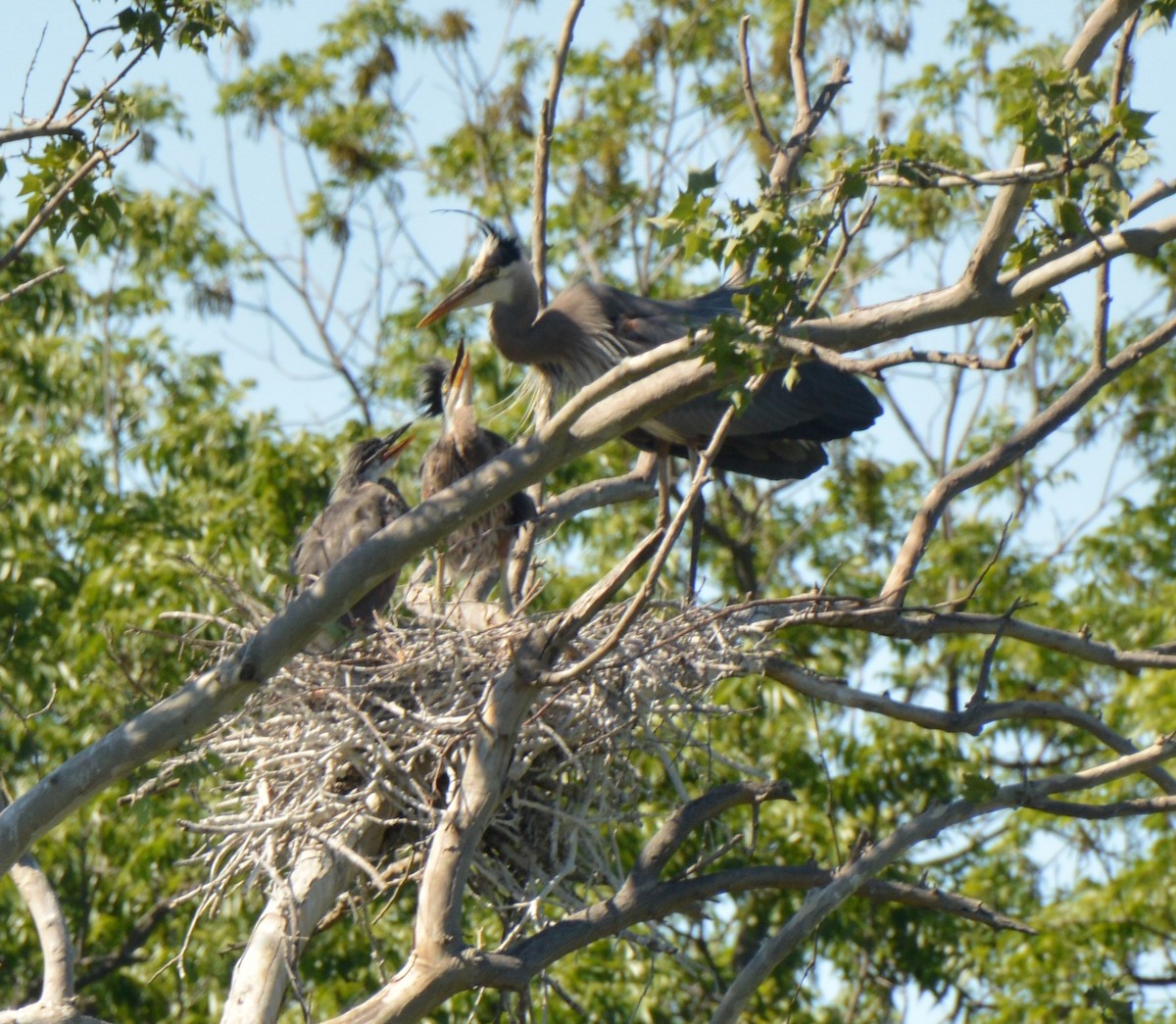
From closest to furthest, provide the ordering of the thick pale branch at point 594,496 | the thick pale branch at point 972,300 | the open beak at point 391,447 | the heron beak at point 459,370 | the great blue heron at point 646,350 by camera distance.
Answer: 1. the thick pale branch at point 972,300
2. the thick pale branch at point 594,496
3. the great blue heron at point 646,350
4. the open beak at point 391,447
5. the heron beak at point 459,370

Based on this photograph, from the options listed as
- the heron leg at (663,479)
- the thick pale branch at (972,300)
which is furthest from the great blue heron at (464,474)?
the thick pale branch at (972,300)

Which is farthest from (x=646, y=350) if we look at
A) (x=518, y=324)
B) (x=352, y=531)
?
(x=352, y=531)

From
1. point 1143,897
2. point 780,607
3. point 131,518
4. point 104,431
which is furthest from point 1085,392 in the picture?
point 104,431

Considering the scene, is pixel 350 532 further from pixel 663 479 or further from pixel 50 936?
pixel 50 936

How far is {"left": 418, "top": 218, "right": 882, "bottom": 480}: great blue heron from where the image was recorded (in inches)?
263

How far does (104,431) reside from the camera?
41.6ft

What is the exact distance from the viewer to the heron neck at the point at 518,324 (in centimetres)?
705

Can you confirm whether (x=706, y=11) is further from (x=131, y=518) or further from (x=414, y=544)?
(x=414, y=544)

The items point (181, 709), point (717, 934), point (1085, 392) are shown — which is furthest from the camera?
point (717, 934)

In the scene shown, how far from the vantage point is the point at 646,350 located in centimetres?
703

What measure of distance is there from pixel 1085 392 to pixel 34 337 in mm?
6667

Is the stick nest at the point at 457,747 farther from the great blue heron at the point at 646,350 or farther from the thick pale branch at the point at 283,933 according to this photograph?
the great blue heron at the point at 646,350

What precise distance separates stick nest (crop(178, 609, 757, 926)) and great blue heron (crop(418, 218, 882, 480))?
4.95 feet

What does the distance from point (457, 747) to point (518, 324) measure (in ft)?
8.77
